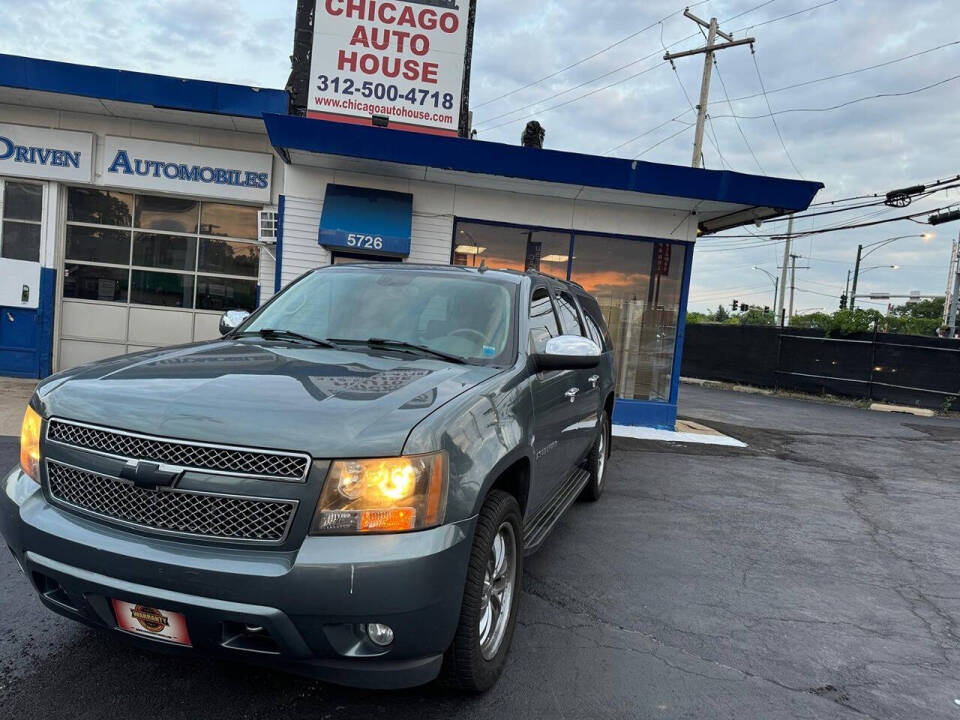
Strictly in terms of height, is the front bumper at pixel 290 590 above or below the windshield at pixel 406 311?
below

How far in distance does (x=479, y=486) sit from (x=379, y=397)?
0.50m

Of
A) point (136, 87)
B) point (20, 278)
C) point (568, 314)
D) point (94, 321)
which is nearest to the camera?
point (568, 314)

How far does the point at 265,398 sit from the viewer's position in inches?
90.8

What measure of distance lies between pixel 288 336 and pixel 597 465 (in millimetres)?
3241

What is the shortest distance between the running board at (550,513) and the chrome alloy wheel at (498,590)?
0.24 m

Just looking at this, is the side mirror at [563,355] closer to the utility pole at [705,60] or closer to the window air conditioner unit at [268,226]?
the window air conditioner unit at [268,226]

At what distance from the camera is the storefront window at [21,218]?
1070 centimetres

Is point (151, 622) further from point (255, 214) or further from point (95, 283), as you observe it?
point (95, 283)

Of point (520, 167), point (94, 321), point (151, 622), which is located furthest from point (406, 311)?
point (94, 321)

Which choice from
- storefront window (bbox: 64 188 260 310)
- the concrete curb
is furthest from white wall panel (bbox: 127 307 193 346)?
the concrete curb

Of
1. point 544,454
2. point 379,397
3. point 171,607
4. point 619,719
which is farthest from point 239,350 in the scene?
point 619,719

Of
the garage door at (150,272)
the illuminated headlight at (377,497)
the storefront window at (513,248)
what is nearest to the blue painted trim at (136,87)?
the garage door at (150,272)

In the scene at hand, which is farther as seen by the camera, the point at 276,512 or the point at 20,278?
the point at 20,278

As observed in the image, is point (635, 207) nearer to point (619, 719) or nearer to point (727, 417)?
point (727, 417)
